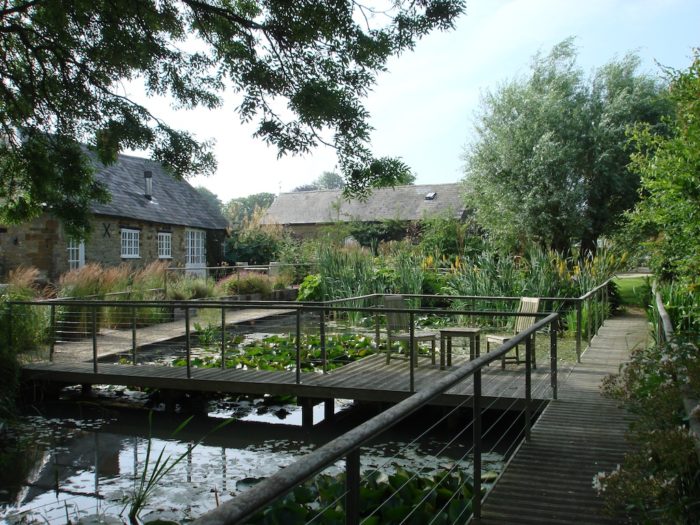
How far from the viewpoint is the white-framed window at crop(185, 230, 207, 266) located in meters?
26.1

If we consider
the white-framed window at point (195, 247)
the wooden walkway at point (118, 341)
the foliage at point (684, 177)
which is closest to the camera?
the foliage at point (684, 177)

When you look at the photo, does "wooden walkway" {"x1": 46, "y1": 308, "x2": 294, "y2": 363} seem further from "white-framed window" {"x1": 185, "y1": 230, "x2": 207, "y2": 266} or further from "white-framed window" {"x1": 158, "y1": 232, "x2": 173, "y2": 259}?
"white-framed window" {"x1": 185, "y1": 230, "x2": 207, "y2": 266}

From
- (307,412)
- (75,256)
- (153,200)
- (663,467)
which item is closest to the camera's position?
(663,467)

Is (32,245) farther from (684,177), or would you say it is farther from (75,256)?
(684,177)

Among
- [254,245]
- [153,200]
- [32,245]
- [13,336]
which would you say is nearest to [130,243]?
[153,200]

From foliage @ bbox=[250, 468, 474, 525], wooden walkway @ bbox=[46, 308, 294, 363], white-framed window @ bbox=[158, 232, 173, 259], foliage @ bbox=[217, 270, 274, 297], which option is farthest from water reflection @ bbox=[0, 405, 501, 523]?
white-framed window @ bbox=[158, 232, 173, 259]

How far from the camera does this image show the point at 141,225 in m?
22.7

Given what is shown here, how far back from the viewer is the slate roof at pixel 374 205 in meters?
37.5

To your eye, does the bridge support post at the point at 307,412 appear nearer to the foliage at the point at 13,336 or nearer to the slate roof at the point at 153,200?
the foliage at the point at 13,336

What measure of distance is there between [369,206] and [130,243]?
770 inches

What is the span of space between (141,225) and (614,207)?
1523 centimetres

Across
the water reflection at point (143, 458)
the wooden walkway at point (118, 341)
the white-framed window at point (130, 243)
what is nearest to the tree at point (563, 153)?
the wooden walkway at point (118, 341)

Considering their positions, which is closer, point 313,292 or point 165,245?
point 313,292

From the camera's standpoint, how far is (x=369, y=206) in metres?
39.6
